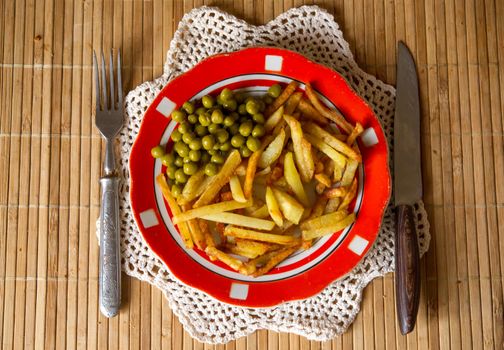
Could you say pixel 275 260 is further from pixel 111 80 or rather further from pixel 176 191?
pixel 111 80

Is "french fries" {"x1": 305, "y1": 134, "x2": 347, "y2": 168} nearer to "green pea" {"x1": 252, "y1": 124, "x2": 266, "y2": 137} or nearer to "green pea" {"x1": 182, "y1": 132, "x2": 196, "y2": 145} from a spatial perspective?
"green pea" {"x1": 252, "y1": 124, "x2": 266, "y2": 137}

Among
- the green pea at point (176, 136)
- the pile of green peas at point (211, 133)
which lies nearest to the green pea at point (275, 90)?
the pile of green peas at point (211, 133)

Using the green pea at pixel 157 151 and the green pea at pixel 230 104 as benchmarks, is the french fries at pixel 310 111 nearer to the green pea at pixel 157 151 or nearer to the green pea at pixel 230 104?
the green pea at pixel 230 104

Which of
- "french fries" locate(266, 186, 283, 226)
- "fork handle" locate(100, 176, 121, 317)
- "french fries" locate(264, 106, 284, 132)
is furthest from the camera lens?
"fork handle" locate(100, 176, 121, 317)

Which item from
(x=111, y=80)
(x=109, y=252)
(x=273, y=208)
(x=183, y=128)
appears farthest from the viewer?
(x=111, y=80)

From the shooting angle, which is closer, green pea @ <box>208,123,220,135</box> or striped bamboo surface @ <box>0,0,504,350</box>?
green pea @ <box>208,123,220,135</box>

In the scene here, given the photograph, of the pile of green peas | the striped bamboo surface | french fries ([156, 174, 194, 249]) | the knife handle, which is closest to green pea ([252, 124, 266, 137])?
the pile of green peas

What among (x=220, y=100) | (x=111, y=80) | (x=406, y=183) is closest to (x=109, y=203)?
(x=111, y=80)
